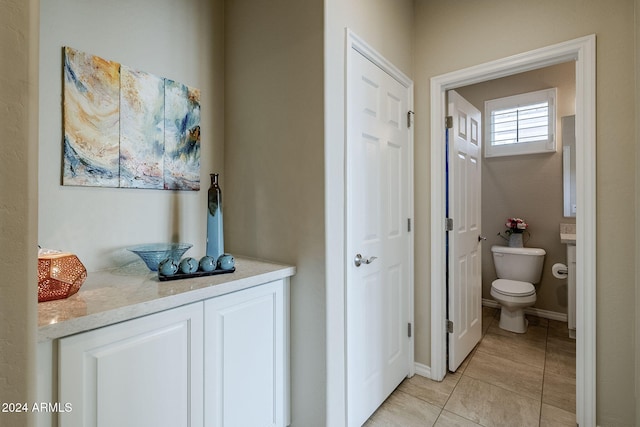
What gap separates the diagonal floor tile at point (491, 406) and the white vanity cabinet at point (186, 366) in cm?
107

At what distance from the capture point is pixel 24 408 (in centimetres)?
49

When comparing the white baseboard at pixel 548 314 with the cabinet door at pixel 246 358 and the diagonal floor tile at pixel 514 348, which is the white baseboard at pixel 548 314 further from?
the cabinet door at pixel 246 358

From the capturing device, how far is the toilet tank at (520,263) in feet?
10.1

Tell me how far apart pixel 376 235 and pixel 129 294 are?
4.09ft

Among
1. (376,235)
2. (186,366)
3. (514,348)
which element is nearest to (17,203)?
(186,366)

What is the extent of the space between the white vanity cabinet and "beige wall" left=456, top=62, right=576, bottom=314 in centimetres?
299

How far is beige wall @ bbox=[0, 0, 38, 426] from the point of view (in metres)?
0.48

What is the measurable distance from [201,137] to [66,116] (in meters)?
0.62

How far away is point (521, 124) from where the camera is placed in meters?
3.30

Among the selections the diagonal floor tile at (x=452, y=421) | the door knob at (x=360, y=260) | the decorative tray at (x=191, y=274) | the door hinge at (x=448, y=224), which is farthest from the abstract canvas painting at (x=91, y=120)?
the diagonal floor tile at (x=452, y=421)

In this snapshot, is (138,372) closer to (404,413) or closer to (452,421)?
(404,413)

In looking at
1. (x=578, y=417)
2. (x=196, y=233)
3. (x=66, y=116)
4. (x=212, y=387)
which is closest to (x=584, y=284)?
(x=578, y=417)

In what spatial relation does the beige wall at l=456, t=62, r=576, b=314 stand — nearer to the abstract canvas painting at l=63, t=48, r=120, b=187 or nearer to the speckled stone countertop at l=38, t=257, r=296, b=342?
the speckled stone countertop at l=38, t=257, r=296, b=342

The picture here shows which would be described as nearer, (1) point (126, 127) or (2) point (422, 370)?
(1) point (126, 127)
